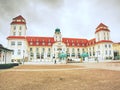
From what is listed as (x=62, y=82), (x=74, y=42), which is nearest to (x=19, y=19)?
(x=74, y=42)

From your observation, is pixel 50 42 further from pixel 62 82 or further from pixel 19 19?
pixel 62 82

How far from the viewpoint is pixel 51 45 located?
78.4m

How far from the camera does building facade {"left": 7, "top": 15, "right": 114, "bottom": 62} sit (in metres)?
63.1

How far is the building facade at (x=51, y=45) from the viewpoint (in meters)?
63.1

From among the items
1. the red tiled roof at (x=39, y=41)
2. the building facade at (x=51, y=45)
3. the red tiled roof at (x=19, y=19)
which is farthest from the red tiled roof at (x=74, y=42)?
the red tiled roof at (x=19, y=19)

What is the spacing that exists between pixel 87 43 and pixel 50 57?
84.2 feet

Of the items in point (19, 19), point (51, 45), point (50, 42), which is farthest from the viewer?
point (50, 42)

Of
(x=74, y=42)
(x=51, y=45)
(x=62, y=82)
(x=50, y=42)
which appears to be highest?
(x=74, y=42)

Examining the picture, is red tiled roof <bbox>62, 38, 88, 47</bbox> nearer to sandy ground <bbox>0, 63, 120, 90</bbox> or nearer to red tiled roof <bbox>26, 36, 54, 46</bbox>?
red tiled roof <bbox>26, 36, 54, 46</bbox>

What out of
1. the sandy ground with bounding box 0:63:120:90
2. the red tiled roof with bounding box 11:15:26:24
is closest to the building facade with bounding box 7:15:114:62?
the red tiled roof with bounding box 11:15:26:24

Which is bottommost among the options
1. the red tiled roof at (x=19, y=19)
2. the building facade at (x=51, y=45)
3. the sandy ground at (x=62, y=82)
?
the sandy ground at (x=62, y=82)

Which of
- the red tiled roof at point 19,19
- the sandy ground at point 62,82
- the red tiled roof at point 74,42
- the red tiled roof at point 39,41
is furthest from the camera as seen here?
the red tiled roof at point 74,42

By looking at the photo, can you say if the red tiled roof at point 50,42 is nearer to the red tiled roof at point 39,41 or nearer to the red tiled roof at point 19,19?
the red tiled roof at point 39,41

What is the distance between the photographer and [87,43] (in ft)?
283
